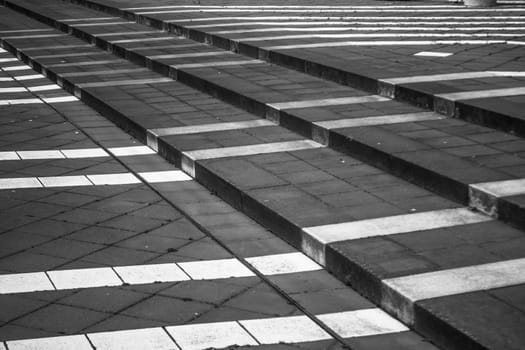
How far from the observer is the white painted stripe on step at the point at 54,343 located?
166 inches

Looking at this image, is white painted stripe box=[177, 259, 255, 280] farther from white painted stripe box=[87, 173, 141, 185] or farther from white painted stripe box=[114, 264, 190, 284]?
white painted stripe box=[87, 173, 141, 185]

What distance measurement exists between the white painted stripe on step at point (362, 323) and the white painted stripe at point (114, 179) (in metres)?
2.87

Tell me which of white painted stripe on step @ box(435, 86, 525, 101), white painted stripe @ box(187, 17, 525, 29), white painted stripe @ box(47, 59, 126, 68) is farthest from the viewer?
white painted stripe @ box(187, 17, 525, 29)

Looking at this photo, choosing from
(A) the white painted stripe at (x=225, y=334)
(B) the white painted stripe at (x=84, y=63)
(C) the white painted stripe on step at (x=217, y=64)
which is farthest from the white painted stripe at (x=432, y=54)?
(A) the white painted stripe at (x=225, y=334)

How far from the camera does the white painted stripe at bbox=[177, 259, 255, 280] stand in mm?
5145

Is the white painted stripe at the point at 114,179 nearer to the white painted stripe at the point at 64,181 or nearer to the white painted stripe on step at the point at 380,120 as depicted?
the white painted stripe at the point at 64,181

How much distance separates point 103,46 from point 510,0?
330 inches

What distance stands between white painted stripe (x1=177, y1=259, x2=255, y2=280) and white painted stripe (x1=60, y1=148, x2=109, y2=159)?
9.04ft

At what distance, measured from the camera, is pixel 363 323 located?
4488 mm

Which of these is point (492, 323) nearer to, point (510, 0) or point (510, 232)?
point (510, 232)

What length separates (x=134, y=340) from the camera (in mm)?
4301

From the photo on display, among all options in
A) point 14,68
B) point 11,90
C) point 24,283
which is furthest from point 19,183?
point 14,68

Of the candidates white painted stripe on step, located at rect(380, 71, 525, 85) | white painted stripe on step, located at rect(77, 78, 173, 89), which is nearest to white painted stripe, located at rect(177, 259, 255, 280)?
white painted stripe on step, located at rect(380, 71, 525, 85)

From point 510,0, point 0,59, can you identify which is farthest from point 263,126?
point 510,0
